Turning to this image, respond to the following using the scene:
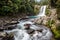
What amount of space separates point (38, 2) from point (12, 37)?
2827 cm

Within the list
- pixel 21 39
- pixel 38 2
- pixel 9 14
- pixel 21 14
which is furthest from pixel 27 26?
pixel 38 2

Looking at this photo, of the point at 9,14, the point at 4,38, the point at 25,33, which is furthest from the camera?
the point at 9,14

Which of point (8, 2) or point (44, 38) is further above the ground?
point (8, 2)

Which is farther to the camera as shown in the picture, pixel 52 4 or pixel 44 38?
pixel 52 4

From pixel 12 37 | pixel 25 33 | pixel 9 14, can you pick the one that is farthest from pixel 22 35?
pixel 9 14

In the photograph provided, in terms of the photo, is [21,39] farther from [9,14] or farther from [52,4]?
[52,4]

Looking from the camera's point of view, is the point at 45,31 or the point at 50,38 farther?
the point at 45,31

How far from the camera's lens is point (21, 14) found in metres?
29.0

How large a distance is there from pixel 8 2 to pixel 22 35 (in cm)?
1108

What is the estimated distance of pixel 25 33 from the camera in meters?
15.3

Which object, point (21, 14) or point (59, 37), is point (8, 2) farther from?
point (59, 37)

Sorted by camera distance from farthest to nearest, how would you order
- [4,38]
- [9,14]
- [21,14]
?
[21,14]
[9,14]
[4,38]

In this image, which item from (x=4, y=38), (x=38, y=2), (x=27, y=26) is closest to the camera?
(x=4, y=38)

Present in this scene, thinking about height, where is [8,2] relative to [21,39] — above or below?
above
